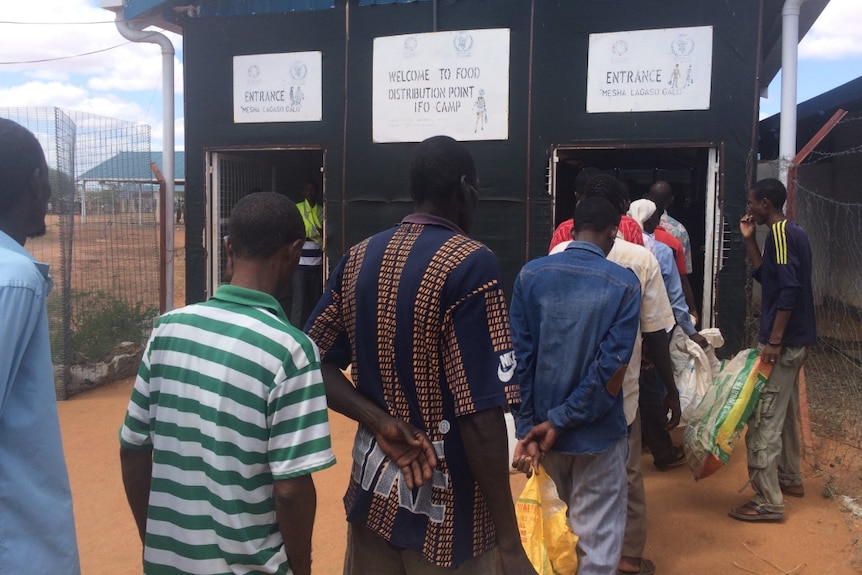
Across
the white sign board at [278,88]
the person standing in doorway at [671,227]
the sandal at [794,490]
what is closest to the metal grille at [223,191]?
the white sign board at [278,88]

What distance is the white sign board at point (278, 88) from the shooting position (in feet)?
23.4

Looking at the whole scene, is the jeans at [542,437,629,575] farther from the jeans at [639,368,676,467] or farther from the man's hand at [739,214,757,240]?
the man's hand at [739,214,757,240]

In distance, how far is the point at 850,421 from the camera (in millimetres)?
5680

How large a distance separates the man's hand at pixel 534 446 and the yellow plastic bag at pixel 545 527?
53 mm

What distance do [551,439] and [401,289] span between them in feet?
3.88

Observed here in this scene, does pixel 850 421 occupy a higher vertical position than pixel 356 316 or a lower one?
lower

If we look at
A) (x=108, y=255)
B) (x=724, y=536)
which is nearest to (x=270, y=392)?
(x=724, y=536)

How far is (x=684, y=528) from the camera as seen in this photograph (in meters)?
4.07

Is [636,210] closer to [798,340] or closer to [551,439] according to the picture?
[798,340]

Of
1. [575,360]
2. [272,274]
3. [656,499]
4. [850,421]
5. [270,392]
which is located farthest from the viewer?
[850,421]

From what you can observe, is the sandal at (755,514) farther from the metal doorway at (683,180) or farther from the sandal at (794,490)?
the metal doorway at (683,180)

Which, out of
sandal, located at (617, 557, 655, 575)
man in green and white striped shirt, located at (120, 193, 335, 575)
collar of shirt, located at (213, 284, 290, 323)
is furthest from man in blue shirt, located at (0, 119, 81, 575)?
sandal, located at (617, 557, 655, 575)

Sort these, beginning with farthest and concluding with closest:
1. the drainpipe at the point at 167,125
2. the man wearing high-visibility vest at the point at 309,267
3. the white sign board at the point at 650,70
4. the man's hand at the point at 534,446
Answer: the man wearing high-visibility vest at the point at 309,267 < the drainpipe at the point at 167,125 < the white sign board at the point at 650,70 < the man's hand at the point at 534,446

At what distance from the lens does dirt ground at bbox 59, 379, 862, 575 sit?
3674mm
